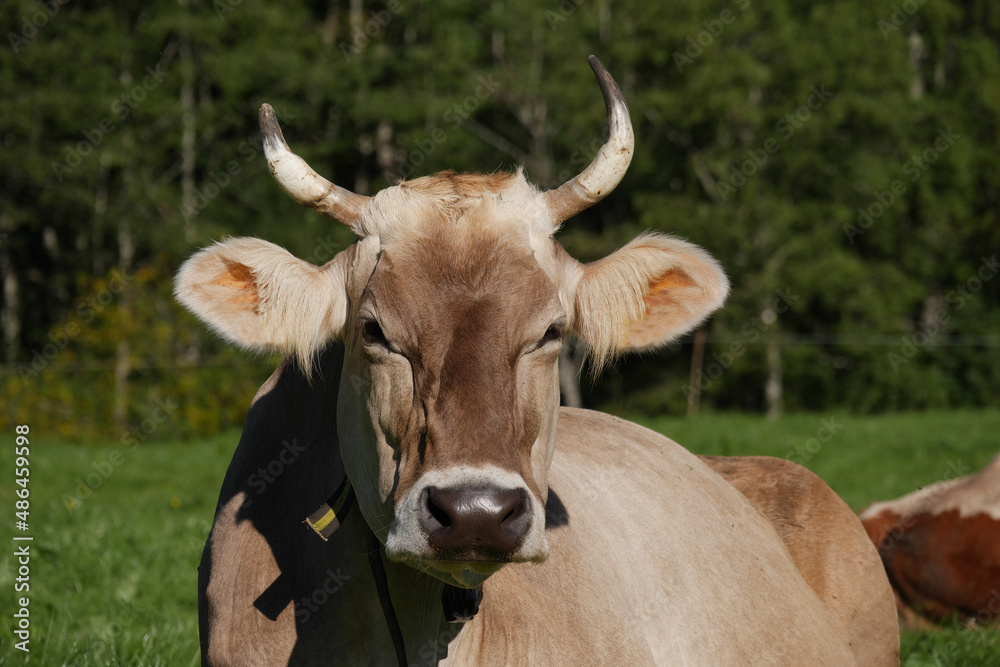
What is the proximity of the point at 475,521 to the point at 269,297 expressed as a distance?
3.55 ft

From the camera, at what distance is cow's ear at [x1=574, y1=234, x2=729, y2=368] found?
9.80 feet

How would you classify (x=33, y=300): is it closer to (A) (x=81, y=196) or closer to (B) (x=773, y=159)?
(A) (x=81, y=196)

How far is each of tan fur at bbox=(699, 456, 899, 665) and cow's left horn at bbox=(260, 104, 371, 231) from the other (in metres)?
2.47

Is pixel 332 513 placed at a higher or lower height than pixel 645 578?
higher

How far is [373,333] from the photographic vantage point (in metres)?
2.58

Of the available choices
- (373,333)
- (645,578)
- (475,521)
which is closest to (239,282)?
(373,333)

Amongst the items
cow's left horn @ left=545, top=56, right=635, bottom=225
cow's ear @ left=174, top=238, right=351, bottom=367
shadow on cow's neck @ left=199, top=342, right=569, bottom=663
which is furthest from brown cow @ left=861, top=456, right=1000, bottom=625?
cow's ear @ left=174, top=238, right=351, bottom=367

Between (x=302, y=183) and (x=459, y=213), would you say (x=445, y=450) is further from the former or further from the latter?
(x=302, y=183)

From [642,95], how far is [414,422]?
24647 millimetres

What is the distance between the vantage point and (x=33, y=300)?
2680 centimetres

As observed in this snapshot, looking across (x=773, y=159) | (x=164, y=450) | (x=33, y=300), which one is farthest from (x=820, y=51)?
(x=33, y=300)

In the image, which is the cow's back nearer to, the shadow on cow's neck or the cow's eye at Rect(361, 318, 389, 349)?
the shadow on cow's neck

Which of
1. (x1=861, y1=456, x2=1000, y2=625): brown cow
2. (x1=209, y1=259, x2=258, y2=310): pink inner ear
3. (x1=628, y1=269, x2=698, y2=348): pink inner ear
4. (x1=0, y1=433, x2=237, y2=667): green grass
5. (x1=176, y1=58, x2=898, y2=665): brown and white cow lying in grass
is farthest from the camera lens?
(x1=861, y1=456, x2=1000, y2=625): brown cow

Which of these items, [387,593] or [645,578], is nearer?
[387,593]
